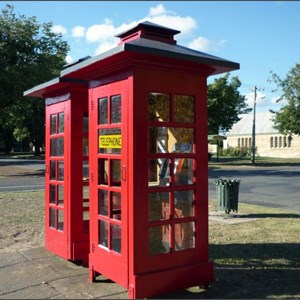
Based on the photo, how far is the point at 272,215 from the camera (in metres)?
9.94

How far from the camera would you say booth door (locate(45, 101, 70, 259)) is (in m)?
5.90

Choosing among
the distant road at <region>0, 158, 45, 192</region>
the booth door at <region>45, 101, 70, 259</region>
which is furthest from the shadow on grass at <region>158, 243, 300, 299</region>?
the distant road at <region>0, 158, 45, 192</region>

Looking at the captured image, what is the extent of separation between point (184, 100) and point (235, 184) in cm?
597

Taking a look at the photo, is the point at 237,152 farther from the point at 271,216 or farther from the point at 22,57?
the point at 271,216

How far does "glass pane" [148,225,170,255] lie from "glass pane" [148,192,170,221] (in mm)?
107

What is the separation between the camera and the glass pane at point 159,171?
14.9ft

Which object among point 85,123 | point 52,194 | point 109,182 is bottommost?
point 52,194

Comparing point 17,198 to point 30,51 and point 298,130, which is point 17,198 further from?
point 298,130

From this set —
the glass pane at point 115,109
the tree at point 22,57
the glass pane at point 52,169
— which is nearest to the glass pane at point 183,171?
the glass pane at point 115,109

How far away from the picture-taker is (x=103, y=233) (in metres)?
4.87

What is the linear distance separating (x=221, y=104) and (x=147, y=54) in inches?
1490

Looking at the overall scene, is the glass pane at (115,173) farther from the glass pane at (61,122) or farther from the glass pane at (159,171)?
the glass pane at (61,122)

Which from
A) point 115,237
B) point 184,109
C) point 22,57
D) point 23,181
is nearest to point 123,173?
point 115,237

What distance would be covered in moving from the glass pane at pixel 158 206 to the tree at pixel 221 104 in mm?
36227
